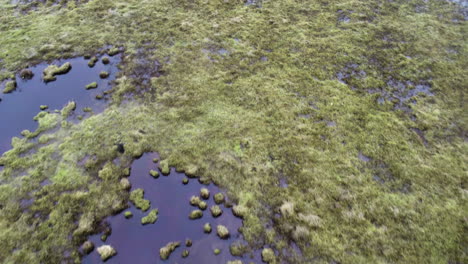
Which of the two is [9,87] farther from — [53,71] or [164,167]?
[164,167]

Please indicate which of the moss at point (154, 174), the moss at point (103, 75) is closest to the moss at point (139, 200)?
the moss at point (154, 174)

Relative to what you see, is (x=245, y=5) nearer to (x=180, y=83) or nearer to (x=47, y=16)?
(x=180, y=83)

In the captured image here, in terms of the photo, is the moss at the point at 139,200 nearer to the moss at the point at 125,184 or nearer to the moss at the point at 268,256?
the moss at the point at 125,184

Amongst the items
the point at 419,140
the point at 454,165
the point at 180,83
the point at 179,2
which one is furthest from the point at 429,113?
the point at 179,2

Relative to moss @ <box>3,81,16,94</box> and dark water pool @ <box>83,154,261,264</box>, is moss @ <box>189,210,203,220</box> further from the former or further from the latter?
moss @ <box>3,81,16,94</box>

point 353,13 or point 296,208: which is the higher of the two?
point 353,13

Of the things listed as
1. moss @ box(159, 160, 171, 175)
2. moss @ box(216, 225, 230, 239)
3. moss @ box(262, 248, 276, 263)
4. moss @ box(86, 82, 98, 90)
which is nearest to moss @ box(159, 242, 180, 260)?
moss @ box(216, 225, 230, 239)
